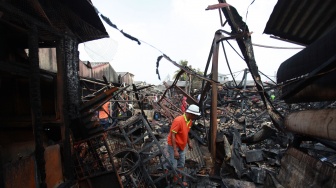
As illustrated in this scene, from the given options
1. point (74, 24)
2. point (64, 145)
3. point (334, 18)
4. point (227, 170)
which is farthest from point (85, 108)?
point (334, 18)

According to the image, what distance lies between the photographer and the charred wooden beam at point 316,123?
1.81 m

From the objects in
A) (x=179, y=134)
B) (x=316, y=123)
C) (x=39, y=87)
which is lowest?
(x=179, y=134)

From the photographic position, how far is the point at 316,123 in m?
2.05

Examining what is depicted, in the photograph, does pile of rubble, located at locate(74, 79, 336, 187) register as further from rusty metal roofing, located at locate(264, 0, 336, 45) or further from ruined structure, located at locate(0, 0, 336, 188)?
rusty metal roofing, located at locate(264, 0, 336, 45)

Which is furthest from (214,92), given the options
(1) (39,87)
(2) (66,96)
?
(1) (39,87)

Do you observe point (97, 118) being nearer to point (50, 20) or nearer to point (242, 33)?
point (50, 20)

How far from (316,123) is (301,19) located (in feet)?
8.77

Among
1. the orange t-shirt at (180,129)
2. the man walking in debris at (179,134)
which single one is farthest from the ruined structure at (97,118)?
the orange t-shirt at (180,129)

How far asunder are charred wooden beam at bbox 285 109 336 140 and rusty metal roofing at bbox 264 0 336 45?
1.82 m

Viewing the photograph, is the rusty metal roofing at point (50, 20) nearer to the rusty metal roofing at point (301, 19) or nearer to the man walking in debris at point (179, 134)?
the man walking in debris at point (179, 134)

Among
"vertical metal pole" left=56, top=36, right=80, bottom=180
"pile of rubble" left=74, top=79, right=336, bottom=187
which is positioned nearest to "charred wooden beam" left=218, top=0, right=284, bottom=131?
"pile of rubble" left=74, top=79, right=336, bottom=187

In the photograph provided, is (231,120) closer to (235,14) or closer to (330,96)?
(235,14)

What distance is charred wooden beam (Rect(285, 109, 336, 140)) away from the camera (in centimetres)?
181

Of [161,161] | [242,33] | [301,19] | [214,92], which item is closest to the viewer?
[301,19]
